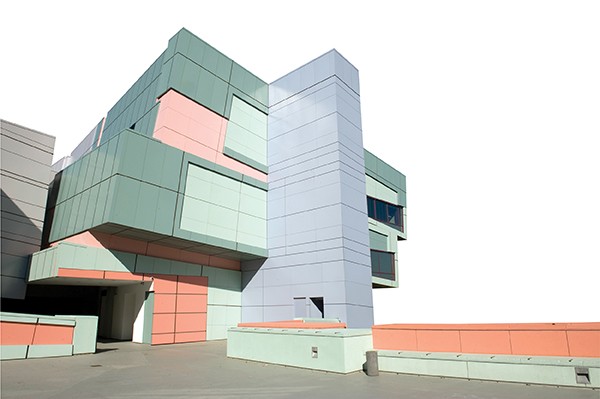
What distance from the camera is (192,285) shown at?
73.8 ft

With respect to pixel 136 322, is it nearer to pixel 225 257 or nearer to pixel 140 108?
pixel 225 257

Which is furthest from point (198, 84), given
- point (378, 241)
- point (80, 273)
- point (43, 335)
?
point (378, 241)

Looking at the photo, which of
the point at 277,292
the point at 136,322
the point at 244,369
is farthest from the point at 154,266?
the point at 244,369

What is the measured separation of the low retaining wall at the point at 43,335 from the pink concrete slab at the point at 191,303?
6173mm

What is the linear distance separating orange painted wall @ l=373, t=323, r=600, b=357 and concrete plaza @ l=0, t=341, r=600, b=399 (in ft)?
2.99

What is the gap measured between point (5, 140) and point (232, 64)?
13.5m

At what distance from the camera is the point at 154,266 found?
20.9 m

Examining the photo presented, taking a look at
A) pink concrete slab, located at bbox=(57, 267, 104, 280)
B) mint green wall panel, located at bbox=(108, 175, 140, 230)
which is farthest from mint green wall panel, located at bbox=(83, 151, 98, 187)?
pink concrete slab, located at bbox=(57, 267, 104, 280)

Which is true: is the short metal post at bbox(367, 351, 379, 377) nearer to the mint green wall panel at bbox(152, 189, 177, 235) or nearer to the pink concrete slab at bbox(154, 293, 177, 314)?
the mint green wall panel at bbox(152, 189, 177, 235)

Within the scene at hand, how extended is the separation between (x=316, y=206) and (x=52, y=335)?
1439 cm

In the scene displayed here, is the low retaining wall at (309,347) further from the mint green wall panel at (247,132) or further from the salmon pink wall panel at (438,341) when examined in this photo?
the mint green wall panel at (247,132)

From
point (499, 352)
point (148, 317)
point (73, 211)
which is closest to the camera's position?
point (499, 352)

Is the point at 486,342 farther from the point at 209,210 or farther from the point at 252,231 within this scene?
the point at 252,231

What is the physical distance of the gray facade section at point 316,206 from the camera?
72.9 feet
